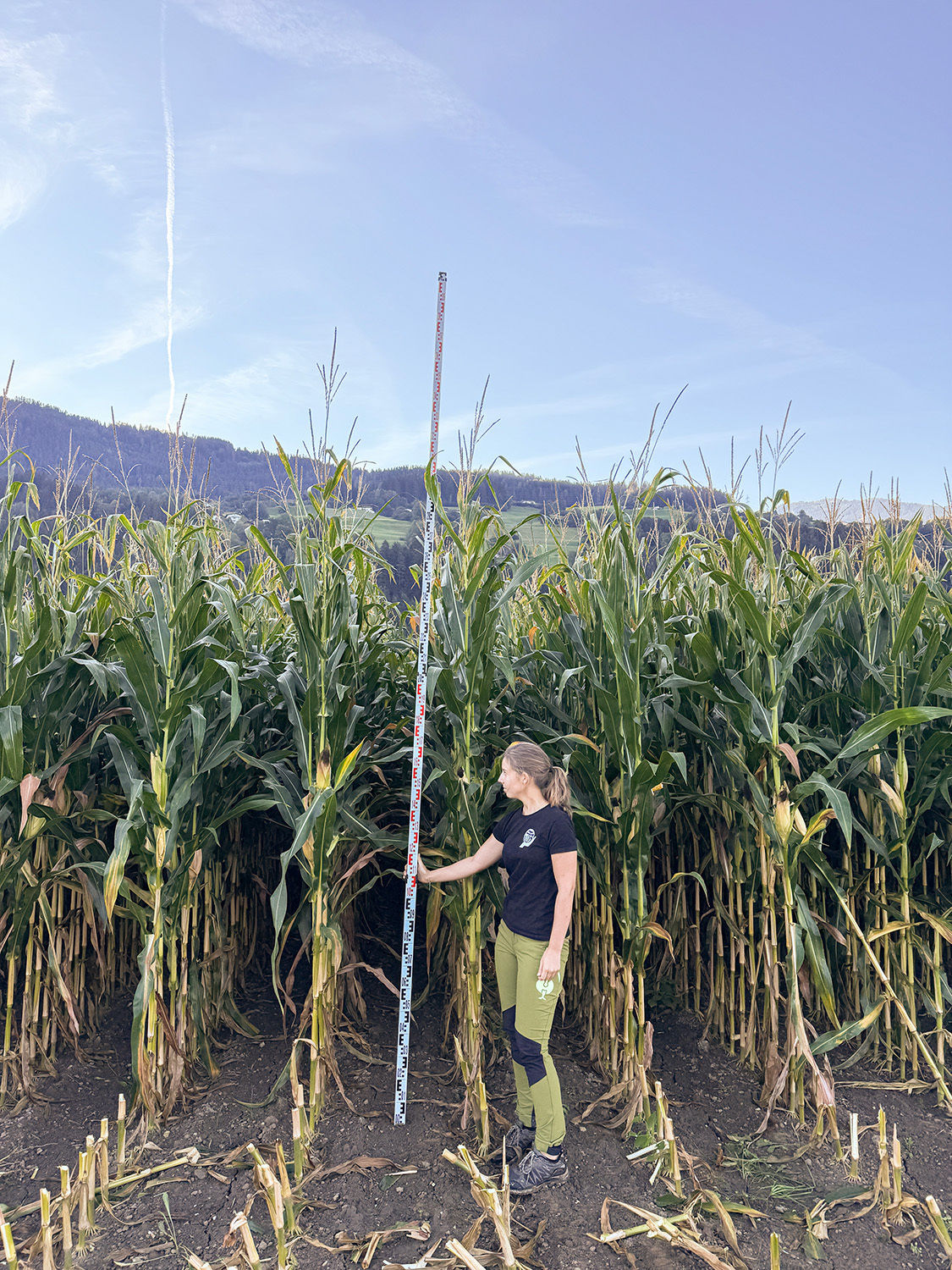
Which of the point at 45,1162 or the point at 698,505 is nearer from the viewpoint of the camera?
the point at 45,1162

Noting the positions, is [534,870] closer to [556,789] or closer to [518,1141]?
[556,789]

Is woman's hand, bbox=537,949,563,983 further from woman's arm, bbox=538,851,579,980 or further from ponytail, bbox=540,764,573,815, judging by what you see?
ponytail, bbox=540,764,573,815

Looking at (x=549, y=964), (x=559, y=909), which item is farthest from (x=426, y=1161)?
(x=559, y=909)

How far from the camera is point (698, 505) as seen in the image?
14.2ft

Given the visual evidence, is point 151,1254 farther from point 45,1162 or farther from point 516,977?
point 516,977

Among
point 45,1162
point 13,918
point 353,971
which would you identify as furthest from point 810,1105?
point 13,918

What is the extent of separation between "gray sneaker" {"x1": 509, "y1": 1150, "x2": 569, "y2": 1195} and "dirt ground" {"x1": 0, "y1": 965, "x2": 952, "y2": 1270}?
4 centimetres

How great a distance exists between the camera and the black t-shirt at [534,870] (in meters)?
3.11

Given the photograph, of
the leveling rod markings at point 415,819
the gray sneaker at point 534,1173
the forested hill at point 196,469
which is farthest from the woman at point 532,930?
the forested hill at point 196,469

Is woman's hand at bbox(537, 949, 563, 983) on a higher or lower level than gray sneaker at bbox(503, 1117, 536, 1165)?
higher

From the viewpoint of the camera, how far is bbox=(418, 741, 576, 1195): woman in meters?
3.04

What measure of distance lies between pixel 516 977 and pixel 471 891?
→ 15.7 inches

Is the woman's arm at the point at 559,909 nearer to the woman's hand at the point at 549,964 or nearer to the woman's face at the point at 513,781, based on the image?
the woman's hand at the point at 549,964

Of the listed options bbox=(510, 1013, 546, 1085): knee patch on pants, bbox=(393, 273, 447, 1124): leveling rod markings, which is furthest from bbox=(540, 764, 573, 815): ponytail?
bbox=(510, 1013, 546, 1085): knee patch on pants
